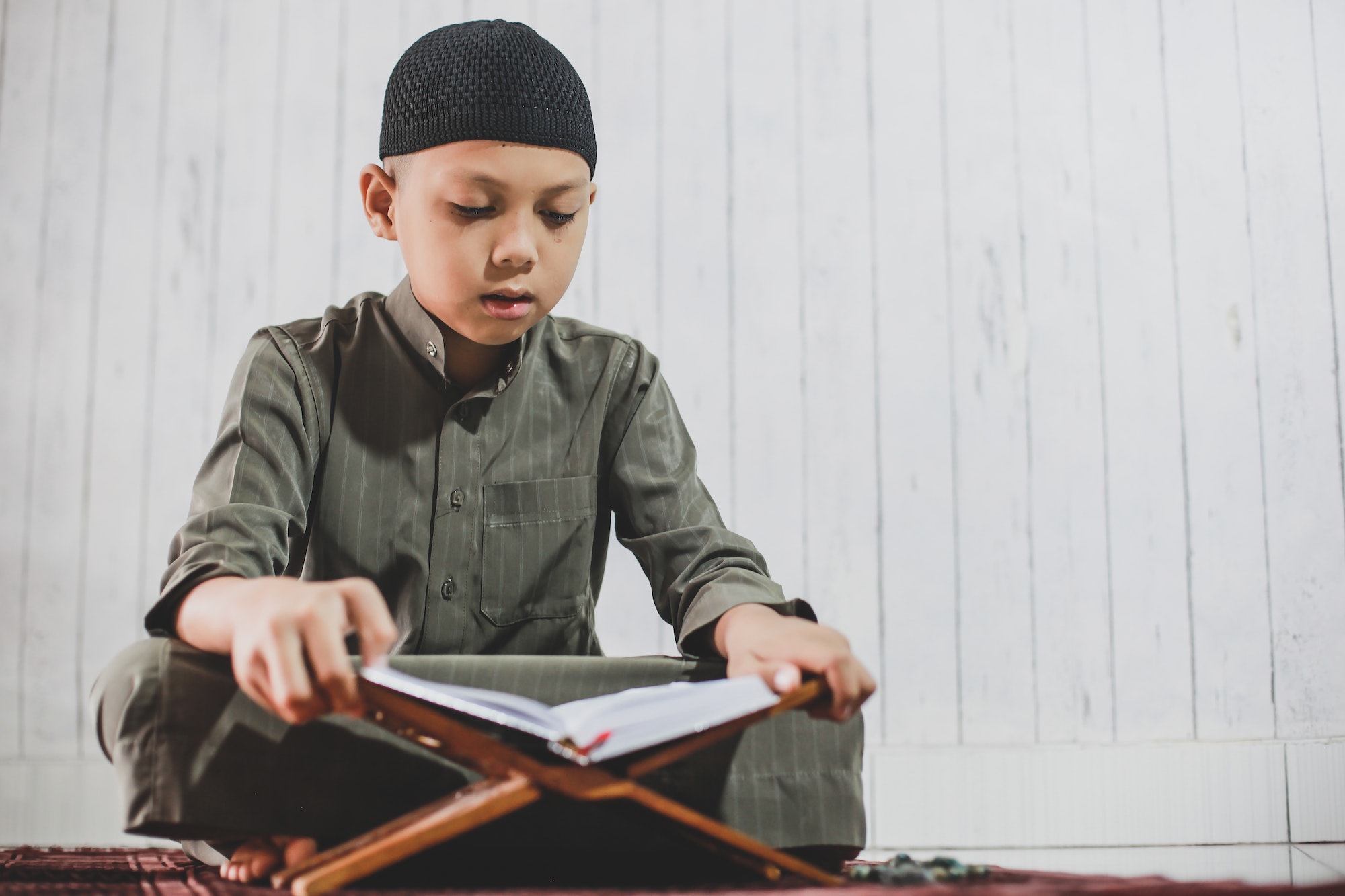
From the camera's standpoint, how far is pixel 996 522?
6.03 ft

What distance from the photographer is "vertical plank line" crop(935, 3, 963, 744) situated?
1819 millimetres

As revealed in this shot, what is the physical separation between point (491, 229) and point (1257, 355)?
158cm

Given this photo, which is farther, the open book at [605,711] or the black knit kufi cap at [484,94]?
the black knit kufi cap at [484,94]

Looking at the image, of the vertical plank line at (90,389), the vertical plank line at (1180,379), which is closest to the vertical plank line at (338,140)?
the vertical plank line at (90,389)

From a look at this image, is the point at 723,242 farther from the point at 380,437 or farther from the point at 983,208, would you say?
the point at 380,437

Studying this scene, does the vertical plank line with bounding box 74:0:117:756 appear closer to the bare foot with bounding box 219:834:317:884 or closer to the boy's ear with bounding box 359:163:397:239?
the boy's ear with bounding box 359:163:397:239

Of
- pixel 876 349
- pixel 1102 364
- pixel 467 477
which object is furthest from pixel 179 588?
pixel 1102 364

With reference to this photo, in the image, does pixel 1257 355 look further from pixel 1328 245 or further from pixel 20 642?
pixel 20 642

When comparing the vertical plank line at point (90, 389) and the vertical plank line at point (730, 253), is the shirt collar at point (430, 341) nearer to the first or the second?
the vertical plank line at point (730, 253)

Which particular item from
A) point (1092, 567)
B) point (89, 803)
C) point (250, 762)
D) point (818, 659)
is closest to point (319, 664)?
point (250, 762)

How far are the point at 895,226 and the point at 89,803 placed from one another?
175cm

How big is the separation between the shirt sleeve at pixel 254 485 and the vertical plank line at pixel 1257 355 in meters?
1.56

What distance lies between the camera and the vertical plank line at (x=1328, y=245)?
188cm

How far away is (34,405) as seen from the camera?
5.95 feet
